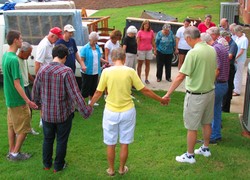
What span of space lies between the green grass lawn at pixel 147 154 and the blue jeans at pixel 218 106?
0.65 ft

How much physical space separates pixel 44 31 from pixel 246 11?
44.6 ft

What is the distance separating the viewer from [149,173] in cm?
523

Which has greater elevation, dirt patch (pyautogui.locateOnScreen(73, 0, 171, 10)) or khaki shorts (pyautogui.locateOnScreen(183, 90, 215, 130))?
khaki shorts (pyautogui.locateOnScreen(183, 90, 215, 130))

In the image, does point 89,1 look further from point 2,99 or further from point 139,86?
point 139,86

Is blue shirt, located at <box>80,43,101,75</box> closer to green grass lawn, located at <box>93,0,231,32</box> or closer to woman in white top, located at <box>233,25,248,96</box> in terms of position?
woman in white top, located at <box>233,25,248,96</box>

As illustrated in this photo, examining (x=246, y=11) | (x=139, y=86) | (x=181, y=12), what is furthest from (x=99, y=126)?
(x=181, y=12)

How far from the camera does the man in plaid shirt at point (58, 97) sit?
15.8ft

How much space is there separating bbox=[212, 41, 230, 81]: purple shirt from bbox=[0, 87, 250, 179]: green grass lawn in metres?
1.14

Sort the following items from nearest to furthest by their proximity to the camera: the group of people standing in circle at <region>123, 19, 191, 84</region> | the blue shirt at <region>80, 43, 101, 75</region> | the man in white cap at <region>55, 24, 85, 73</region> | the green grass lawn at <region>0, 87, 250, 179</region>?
the green grass lawn at <region>0, 87, 250, 179</region>
the man in white cap at <region>55, 24, 85, 73</region>
the blue shirt at <region>80, 43, 101, 75</region>
the group of people standing in circle at <region>123, 19, 191, 84</region>

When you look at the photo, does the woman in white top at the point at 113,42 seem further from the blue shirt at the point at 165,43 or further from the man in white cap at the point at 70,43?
the blue shirt at the point at 165,43

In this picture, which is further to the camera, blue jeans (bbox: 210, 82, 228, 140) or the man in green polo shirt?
blue jeans (bbox: 210, 82, 228, 140)

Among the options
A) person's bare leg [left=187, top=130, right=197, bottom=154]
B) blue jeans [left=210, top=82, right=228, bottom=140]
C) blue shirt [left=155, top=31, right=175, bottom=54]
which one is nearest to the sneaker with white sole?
person's bare leg [left=187, top=130, right=197, bottom=154]

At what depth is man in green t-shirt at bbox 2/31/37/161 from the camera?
5.27 metres

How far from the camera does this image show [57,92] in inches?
191
